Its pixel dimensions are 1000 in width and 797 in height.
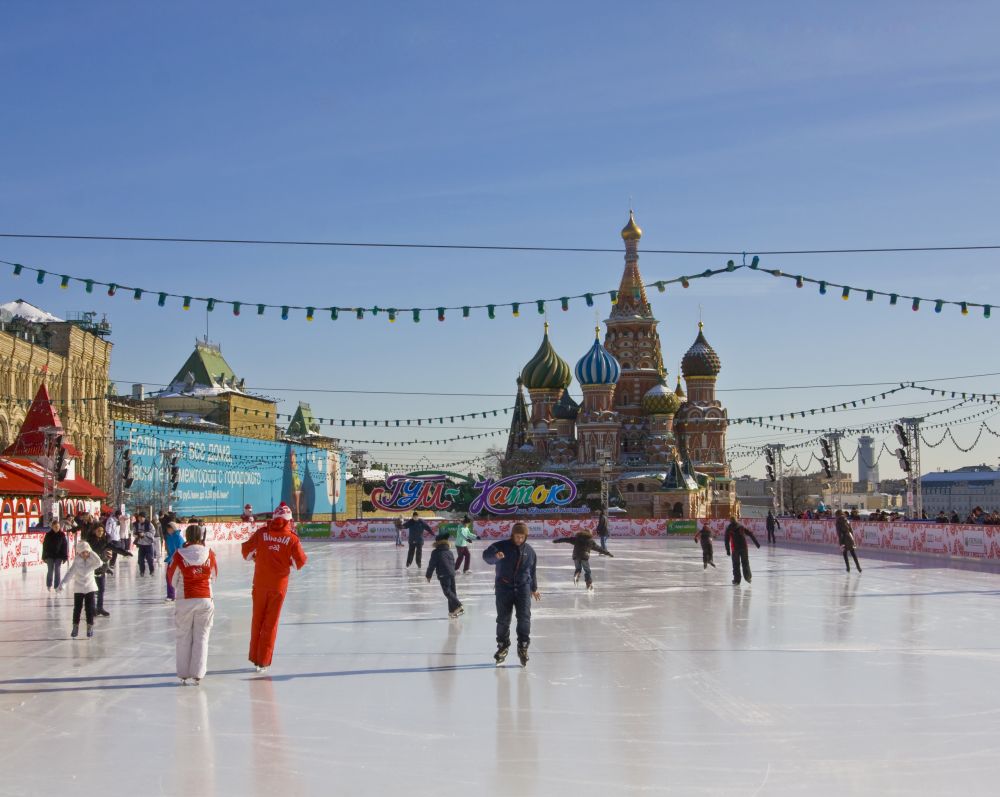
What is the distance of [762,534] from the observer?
49.4 meters

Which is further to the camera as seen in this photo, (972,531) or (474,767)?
(972,531)

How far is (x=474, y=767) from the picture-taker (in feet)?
20.9

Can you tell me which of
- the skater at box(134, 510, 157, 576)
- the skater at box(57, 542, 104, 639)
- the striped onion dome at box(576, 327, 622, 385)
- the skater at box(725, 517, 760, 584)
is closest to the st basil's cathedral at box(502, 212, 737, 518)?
the striped onion dome at box(576, 327, 622, 385)

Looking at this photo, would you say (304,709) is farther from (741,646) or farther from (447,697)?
(741,646)

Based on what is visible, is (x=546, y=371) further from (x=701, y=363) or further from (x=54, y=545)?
(x=54, y=545)

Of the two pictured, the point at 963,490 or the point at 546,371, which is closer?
the point at 546,371

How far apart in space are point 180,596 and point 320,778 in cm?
383

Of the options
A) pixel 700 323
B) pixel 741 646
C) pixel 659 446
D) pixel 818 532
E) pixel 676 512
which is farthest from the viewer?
pixel 700 323

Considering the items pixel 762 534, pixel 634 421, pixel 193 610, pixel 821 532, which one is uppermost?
pixel 634 421

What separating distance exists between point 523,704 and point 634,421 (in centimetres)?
7371

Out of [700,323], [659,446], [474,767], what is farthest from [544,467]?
[474,767]

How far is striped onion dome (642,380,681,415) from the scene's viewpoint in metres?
78.8

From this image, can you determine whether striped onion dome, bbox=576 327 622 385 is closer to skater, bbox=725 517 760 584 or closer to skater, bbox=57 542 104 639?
skater, bbox=725 517 760 584

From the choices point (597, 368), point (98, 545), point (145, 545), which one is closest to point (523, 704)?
point (98, 545)
